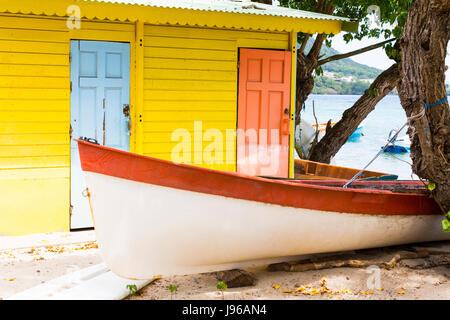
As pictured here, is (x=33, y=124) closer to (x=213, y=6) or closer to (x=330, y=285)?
(x=213, y=6)

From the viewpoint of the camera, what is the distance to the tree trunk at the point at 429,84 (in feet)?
19.0

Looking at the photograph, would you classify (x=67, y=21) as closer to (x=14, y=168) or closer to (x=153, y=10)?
(x=153, y=10)

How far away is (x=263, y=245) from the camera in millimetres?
5453

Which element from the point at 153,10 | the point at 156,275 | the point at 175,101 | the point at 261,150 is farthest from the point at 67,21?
the point at 156,275

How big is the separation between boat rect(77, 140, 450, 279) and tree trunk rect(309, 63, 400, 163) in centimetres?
663

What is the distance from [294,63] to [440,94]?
2.94 m

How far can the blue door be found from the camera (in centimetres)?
745

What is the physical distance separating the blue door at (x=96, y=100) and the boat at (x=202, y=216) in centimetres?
261

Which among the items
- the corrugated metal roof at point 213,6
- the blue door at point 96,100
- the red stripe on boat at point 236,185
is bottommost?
the red stripe on boat at point 236,185

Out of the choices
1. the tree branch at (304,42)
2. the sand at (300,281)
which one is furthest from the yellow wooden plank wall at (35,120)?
the tree branch at (304,42)

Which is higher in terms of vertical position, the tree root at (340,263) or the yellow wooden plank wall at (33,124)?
the yellow wooden plank wall at (33,124)

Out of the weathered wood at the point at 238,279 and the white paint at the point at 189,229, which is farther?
the weathered wood at the point at 238,279

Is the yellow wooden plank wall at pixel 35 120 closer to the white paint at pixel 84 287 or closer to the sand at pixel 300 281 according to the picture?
the sand at pixel 300 281
